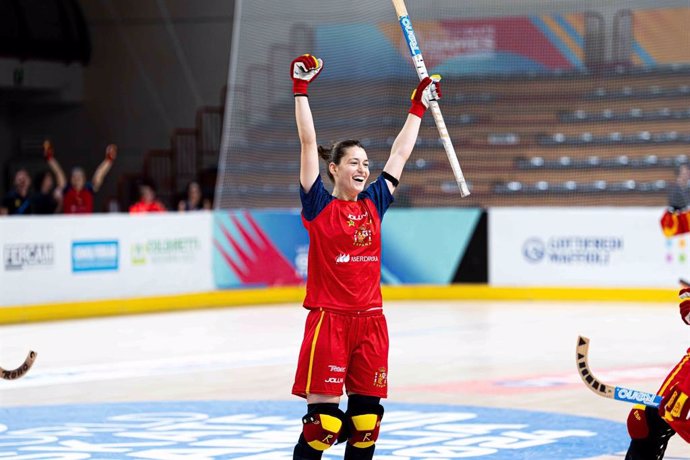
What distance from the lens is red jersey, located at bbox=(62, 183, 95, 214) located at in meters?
18.7

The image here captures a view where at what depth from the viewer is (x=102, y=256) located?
16.7 m

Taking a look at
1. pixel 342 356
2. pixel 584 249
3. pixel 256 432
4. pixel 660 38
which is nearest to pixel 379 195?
pixel 342 356

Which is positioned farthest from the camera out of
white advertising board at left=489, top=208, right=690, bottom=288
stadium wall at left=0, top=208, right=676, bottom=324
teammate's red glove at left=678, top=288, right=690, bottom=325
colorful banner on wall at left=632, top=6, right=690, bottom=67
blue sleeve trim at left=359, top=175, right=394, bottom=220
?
colorful banner on wall at left=632, top=6, right=690, bottom=67

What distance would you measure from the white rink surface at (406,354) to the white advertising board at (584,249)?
1.73 ft

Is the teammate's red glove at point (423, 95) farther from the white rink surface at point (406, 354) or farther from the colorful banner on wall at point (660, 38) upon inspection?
the colorful banner on wall at point (660, 38)

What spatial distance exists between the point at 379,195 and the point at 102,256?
10827 millimetres

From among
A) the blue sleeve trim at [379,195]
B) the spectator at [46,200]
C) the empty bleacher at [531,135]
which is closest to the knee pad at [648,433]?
→ the blue sleeve trim at [379,195]

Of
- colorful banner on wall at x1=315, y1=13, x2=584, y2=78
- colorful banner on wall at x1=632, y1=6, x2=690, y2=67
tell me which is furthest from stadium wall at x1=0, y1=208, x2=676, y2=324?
colorful banner on wall at x1=632, y1=6, x2=690, y2=67

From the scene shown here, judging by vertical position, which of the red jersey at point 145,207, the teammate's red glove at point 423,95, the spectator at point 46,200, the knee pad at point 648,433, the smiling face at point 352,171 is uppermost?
the spectator at point 46,200

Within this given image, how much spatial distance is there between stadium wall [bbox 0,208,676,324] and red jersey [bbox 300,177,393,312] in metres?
10.5

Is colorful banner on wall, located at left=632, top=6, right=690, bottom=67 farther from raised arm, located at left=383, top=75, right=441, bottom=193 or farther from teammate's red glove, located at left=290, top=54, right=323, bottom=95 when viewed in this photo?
teammate's red glove, located at left=290, top=54, right=323, bottom=95

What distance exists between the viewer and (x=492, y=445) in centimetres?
795

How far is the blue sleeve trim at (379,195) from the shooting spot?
20.6ft

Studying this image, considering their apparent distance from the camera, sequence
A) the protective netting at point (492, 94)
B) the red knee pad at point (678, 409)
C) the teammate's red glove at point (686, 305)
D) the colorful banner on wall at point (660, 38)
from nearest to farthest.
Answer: the red knee pad at point (678, 409) → the teammate's red glove at point (686, 305) → the protective netting at point (492, 94) → the colorful banner on wall at point (660, 38)
